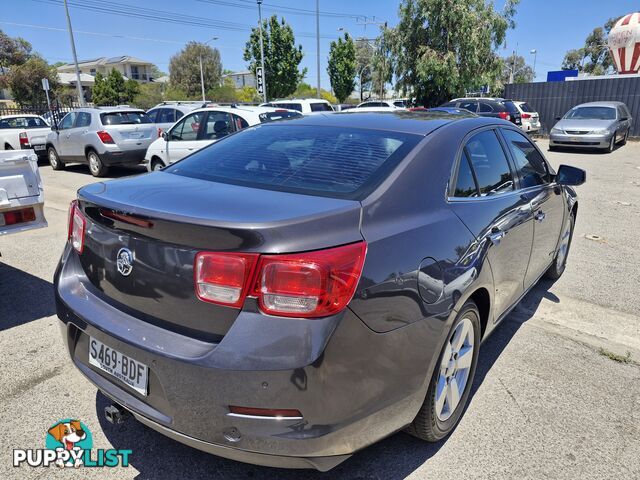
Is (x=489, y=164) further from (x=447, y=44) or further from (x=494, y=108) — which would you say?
(x=447, y=44)

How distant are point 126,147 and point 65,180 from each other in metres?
1.63

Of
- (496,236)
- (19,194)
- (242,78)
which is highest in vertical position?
(242,78)

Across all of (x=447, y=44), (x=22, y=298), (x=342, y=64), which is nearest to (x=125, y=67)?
(x=342, y=64)

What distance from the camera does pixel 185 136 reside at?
939 centimetres

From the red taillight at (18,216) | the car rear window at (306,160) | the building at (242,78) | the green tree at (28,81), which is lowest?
the red taillight at (18,216)

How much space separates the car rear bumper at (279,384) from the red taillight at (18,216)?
2415 millimetres

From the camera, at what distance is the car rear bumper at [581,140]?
1566cm

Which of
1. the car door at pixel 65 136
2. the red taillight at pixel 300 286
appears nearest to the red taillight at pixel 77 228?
the red taillight at pixel 300 286

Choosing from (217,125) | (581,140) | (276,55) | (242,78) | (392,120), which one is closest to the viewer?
(392,120)

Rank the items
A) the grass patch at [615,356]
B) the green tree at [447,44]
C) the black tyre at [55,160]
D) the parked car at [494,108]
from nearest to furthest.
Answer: the grass patch at [615,356]
the black tyre at [55,160]
the parked car at [494,108]
the green tree at [447,44]

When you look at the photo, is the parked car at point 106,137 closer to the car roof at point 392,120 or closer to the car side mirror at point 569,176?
the car roof at point 392,120

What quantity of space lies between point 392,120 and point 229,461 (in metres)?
2.16

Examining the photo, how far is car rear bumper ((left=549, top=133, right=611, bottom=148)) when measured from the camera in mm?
15656

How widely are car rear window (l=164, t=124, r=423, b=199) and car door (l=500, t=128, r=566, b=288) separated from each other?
1.30 meters
